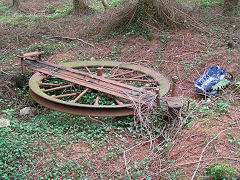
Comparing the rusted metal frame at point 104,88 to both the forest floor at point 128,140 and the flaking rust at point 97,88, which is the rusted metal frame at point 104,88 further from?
the forest floor at point 128,140

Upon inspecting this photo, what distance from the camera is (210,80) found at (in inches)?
210

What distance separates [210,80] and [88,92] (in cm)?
252

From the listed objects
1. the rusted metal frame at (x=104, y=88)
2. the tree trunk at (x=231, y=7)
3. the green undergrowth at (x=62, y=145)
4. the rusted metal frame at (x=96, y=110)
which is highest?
the tree trunk at (x=231, y=7)

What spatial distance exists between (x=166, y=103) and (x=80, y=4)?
8.21 metres

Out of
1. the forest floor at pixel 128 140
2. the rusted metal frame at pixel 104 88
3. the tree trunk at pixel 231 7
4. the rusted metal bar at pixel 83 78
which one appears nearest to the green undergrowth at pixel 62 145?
the forest floor at pixel 128 140

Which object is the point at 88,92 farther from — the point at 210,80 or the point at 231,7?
the point at 231,7

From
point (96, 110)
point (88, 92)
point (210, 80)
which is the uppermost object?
point (210, 80)

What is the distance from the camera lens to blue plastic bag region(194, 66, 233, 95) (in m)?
5.23

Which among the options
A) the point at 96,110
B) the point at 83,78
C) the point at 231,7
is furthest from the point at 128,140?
the point at 231,7

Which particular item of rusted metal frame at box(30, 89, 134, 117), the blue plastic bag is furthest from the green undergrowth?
the blue plastic bag

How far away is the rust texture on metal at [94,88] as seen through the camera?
166 inches

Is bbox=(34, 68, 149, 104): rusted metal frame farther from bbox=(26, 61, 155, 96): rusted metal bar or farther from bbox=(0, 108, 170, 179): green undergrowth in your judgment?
bbox=(0, 108, 170, 179): green undergrowth

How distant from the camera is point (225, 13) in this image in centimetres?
841

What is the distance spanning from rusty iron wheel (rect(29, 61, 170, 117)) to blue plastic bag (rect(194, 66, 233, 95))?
756 mm
